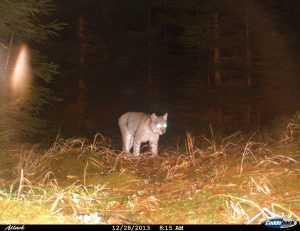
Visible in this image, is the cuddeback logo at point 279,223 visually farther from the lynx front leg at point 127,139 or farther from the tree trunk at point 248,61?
the tree trunk at point 248,61

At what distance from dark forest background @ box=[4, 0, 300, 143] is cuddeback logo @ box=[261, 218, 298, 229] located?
7.97 meters

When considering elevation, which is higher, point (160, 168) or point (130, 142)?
point (130, 142)

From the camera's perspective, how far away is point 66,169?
707 cm

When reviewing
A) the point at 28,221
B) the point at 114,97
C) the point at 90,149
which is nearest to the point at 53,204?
the point at 28,221

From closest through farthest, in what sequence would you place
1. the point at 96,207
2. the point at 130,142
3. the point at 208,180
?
the point at 96,207, the point at 208,180, the point at 130,142

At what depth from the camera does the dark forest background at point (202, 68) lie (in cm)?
1709

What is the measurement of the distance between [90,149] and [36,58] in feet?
7.90

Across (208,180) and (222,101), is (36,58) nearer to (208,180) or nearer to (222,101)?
(208,180)

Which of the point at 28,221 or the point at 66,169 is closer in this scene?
the point at 28,221

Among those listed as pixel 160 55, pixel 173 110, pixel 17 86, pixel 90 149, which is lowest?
pixel 90 149

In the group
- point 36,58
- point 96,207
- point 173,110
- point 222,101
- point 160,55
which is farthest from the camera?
point 160,55

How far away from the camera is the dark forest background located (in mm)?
17094

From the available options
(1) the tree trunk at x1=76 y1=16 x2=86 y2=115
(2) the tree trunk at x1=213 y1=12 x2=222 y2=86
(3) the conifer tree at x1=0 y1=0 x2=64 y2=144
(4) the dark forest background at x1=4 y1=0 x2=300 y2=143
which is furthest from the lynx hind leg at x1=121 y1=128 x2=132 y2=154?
(1) the tree trunk at x1=76 y1=16 x2=86 y2=115

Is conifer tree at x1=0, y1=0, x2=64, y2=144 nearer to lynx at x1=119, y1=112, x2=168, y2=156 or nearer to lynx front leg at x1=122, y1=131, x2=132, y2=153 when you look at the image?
lynx at x1=119, y1=112, x2=168, y2=156
